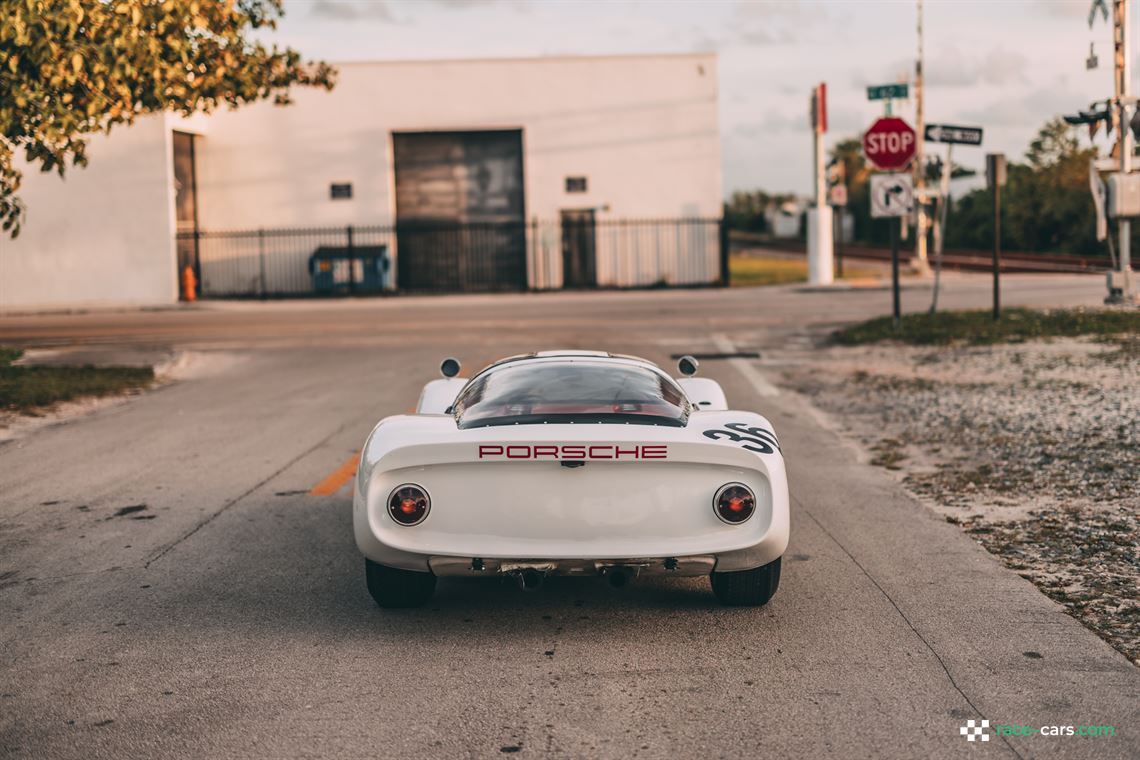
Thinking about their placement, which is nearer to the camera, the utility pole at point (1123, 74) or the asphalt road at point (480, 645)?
the asphalt road at point (480, 645)

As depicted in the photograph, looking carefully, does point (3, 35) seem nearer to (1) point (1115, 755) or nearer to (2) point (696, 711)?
(2) point (696, 711)

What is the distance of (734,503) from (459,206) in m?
34.1

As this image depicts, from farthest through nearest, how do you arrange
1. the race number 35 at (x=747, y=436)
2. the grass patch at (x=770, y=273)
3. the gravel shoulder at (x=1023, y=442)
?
→ the grass patch at (x=770, y=273), the gravel shoulder at (x=1023, y=442), the race number 35 at (x=747, y=436)

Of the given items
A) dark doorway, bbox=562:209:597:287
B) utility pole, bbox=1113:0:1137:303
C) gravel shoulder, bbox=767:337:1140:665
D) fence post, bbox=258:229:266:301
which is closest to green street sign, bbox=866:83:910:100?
utility pole, bbox=1113:0:1137:303

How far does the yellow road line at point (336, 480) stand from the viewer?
9.10 m

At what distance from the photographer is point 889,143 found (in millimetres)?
19234

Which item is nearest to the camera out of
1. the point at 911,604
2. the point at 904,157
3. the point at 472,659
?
the point at 472,659

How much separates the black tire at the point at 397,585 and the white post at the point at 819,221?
31130mm

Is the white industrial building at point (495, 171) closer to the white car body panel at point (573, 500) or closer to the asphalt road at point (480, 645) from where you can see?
the asphalt road at point (480, 645)

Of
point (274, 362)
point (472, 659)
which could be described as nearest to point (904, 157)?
point (274, 362)

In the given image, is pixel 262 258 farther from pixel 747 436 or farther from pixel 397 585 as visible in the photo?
pixel 747 436

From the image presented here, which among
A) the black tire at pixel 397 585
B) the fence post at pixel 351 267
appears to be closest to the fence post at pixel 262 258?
the fence post at pixel 351 267

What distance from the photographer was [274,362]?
1894 centimetres

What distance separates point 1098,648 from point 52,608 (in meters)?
4.66
